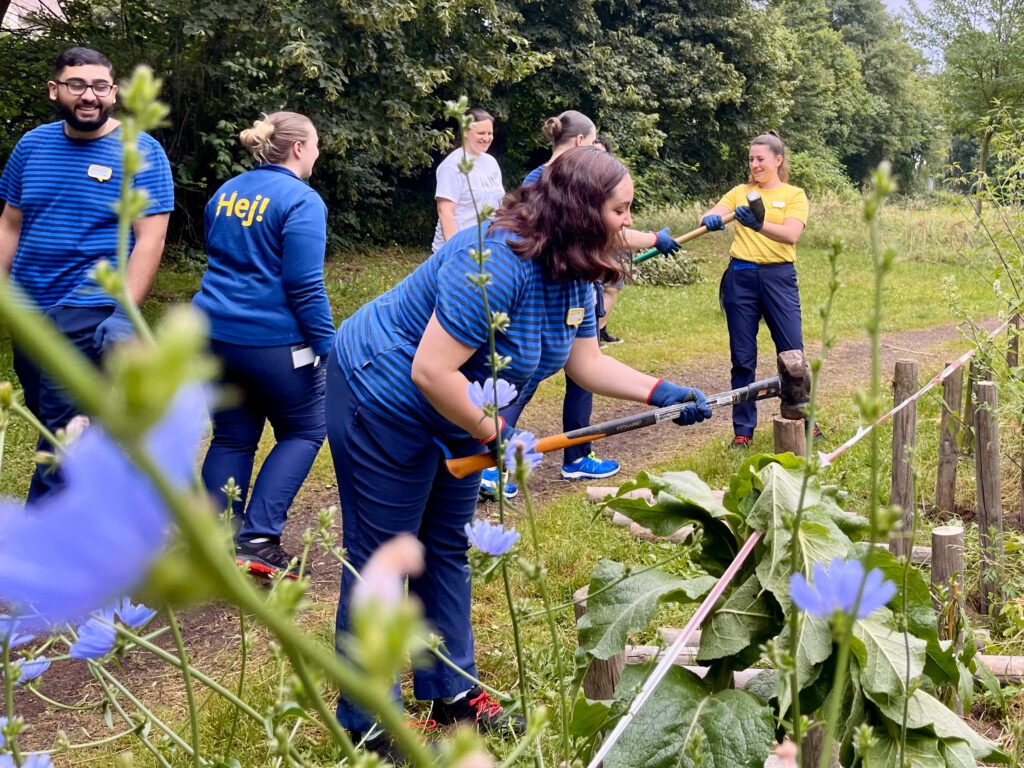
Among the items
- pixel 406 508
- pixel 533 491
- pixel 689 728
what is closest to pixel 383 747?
pixel 406 508

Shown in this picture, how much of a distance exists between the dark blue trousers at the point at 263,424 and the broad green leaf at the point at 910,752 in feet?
9.05

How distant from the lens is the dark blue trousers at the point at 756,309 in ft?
19.8

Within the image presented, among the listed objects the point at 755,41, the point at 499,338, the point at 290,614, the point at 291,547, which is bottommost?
the point at 291,547

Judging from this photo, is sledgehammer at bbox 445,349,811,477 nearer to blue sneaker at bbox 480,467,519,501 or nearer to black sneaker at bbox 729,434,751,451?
blue sneaker at bbox 480,467,519,501

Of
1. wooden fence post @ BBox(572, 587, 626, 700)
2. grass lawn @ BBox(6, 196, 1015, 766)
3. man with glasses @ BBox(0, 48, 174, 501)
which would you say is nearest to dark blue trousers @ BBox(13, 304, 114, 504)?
man with glasses @ BBox(0, 48, 174, 501)

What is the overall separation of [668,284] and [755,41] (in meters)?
9.00

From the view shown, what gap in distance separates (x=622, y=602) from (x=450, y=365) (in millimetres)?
790

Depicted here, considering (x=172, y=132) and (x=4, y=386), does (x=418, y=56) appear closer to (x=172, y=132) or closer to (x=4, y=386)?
(x=172, y=132)

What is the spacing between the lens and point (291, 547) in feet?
15.1

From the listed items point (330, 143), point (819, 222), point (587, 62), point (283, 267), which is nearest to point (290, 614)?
point (283, 267)

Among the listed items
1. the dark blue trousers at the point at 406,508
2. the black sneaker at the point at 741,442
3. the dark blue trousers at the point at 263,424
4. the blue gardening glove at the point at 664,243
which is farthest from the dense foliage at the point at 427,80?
the dark blue trousers at the point at 406,508

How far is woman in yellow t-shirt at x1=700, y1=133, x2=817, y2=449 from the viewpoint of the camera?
5898 millimetres

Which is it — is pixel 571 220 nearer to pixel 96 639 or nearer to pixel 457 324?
pixel 457 324

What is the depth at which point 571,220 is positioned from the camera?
8.05ft
